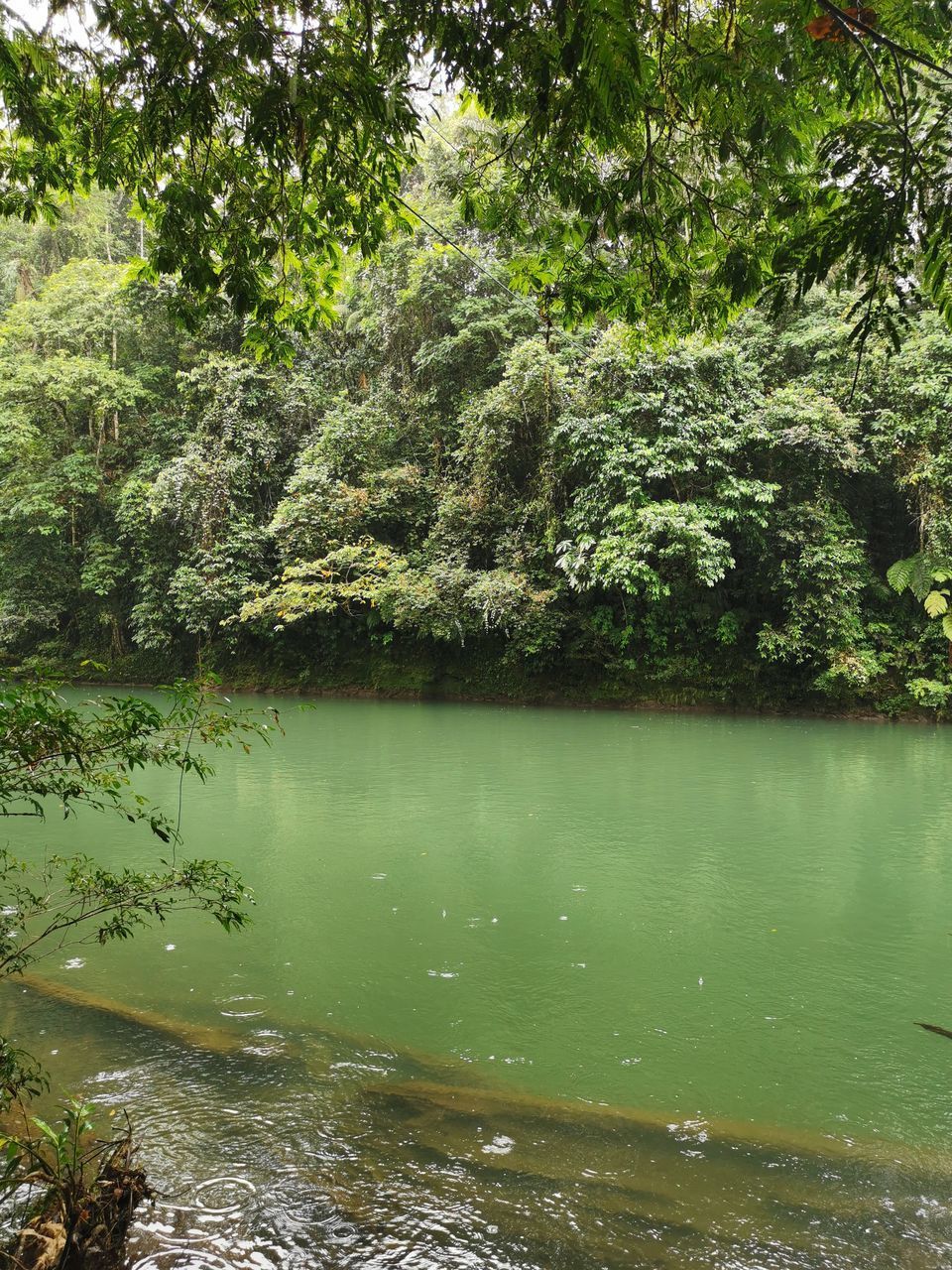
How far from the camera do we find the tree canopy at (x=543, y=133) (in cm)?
166

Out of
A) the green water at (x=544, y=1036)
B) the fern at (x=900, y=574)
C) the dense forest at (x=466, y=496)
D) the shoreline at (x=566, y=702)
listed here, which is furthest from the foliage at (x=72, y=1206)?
the fern at (x=900, y=574)

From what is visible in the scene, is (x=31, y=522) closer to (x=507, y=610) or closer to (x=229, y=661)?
(x=229, y=661)

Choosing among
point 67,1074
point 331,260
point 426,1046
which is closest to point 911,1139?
point 426,1046

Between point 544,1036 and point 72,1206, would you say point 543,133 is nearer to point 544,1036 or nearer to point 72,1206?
point 72,1206

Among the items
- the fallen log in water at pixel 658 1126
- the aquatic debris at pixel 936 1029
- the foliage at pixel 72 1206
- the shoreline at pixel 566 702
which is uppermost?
the shoreline at pixel 566 702

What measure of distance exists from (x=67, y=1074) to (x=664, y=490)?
410 inches

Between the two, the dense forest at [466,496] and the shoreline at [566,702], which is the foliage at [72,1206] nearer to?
the dense forest at [466,496]

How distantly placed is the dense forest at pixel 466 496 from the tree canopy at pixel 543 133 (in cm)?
665

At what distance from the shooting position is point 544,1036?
9.14 feet

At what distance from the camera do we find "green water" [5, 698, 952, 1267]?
72.7 inches

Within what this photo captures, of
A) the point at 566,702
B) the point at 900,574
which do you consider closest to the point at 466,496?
the point at 566,702

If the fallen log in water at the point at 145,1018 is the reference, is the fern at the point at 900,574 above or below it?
above

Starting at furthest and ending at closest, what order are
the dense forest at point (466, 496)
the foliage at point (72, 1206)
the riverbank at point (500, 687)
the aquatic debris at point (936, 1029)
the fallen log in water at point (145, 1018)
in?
the riverbank at point (500, 687)
the dense forest at point (466, 496)
the aquatic debris at point (936, 1029)
the fallen log in water at point (145, 1018)
the foliage at point (72, 1206)

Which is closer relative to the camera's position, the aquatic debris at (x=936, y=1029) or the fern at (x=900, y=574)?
the aquatic debris at (x=936, y=1029)
